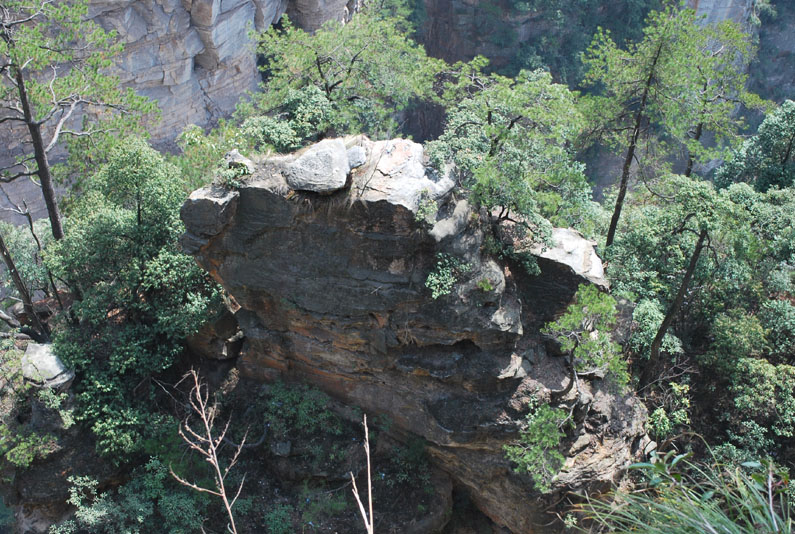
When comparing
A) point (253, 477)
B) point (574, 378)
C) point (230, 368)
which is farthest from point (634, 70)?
point (253, 477)

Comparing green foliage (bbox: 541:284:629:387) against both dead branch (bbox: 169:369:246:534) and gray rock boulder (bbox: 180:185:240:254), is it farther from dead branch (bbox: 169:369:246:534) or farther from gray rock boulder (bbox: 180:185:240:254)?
gray rock boulder (bbox: 180:185:240:254)

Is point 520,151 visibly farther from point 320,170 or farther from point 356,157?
point 320,170

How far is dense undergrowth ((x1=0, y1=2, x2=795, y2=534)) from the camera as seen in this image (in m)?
13.7

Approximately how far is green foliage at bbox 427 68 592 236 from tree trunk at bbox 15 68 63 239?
9911mm

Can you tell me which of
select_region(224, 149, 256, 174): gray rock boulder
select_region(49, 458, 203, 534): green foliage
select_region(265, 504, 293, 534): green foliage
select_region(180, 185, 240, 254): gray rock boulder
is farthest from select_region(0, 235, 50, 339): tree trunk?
select_region(265, 504, 293, 534): green foliage

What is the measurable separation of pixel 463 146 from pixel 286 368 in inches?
289

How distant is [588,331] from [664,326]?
3.01 m

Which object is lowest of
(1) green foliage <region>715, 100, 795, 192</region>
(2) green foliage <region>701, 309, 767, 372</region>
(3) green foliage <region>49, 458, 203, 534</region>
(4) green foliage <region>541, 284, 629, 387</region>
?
(3) green foliage <region>49, 458, 203, 534</region>

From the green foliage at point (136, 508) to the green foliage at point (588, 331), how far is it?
366 inches

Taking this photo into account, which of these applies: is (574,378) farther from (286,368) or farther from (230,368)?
(230,368)

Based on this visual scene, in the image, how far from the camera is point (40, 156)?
49.8ft

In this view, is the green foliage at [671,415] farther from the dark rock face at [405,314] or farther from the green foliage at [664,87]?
the green foliage at [664,87]

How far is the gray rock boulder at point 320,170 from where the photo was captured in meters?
12.3

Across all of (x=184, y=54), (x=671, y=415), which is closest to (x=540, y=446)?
(x=671, y=415)
